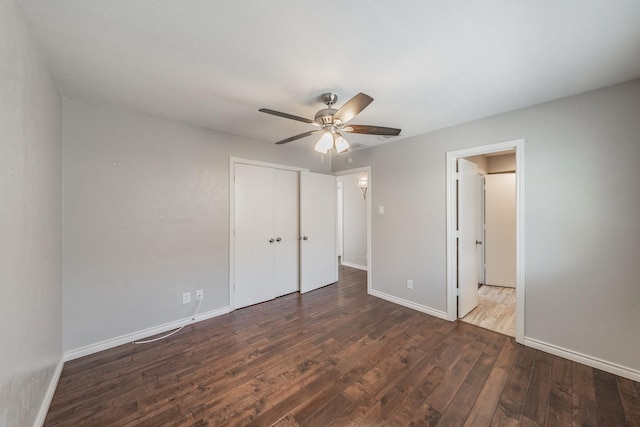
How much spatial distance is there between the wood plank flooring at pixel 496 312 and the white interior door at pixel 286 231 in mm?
2523

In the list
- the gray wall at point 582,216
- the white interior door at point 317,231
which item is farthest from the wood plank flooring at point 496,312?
the white interior door at point 317,231

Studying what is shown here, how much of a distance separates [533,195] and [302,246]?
3.01 meters

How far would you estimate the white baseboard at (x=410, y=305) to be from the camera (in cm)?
299

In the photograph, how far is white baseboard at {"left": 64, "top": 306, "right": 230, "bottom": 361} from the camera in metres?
2.18

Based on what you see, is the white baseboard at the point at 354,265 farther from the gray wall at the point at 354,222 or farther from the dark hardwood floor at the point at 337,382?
the dark hardwood floor at the point at 337,382

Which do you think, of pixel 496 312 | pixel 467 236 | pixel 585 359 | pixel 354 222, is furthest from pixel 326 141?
pixel 354 222

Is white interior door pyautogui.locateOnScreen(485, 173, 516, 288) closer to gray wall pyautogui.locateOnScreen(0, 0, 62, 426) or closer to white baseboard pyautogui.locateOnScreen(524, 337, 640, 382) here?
white baseboard pyautogui.locateOnScreen(524, 337, 640, 382)

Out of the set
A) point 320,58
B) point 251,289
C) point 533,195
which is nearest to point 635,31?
point 533,195

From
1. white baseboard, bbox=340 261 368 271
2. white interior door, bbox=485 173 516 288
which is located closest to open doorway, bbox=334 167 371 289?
white baseboard, bbox=340 261 368 271

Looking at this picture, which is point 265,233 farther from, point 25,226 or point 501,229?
point 501,229

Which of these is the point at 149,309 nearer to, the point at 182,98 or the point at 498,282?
the point at 182,98

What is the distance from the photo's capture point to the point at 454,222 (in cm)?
293

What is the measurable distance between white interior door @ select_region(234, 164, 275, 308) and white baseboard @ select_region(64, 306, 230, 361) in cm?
40

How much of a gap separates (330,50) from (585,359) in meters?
3.38
